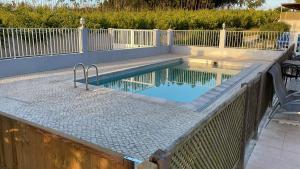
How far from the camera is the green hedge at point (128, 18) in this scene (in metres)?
12.9

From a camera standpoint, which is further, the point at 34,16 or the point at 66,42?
the point at 34,16

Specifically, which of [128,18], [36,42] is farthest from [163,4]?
[36,42]

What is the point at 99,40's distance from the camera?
39.7 ft

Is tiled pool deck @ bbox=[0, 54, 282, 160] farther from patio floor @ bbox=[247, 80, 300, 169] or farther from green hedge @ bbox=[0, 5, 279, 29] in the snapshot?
green hedge @ bbox=[0, 5, 279, 29]

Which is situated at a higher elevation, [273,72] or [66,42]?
[66,42]

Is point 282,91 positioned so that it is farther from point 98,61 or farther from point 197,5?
point 197,5

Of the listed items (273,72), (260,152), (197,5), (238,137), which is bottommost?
(260,152)

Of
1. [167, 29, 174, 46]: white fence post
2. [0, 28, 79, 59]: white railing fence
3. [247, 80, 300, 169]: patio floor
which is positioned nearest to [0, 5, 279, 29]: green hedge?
[167, 29, 174, 46]: white fence post

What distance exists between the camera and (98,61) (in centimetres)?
1198

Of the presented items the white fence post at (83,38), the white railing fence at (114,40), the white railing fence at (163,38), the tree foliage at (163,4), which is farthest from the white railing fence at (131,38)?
the tree foliage at (163,4)

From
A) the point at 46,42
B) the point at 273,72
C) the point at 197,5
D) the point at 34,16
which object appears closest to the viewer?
the point at 273,72

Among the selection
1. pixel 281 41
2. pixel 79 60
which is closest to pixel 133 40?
pixel 79 60

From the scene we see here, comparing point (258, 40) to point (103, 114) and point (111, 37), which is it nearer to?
point (111, 37)

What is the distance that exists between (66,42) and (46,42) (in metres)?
0.92
